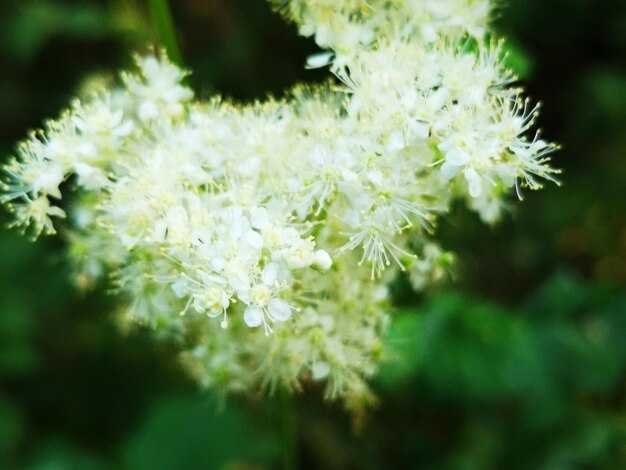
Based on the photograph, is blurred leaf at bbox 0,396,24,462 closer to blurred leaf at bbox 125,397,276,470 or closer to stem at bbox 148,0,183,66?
blurred leaf at bbox 125,397,276,470

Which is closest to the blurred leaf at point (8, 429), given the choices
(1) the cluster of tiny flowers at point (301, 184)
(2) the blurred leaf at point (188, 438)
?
(2) the blurred leaf at point (188, 438)

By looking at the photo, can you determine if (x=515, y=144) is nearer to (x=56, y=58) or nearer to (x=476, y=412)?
(x=476, y=412)

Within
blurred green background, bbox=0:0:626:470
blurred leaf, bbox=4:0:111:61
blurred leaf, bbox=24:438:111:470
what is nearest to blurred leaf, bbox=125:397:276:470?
blurred green background, bbox=0:0:626:470

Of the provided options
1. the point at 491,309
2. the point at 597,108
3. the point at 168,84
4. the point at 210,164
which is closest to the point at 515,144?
the point at 210,164

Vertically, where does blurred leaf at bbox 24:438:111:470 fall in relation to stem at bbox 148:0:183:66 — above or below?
below

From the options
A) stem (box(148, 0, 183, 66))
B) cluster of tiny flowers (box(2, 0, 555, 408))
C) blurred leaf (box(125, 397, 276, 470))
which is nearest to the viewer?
cluster of tiny flowers (box(2, 0, 555, 408))

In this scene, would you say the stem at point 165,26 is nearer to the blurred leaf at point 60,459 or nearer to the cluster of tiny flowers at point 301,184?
the cluster of tiny flowers at point 301,184
